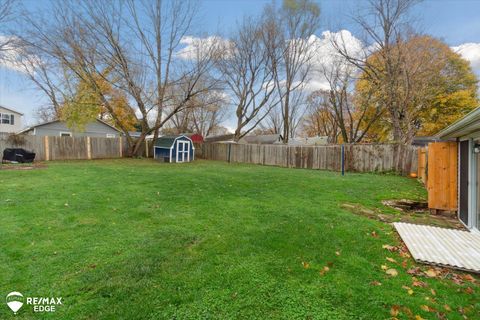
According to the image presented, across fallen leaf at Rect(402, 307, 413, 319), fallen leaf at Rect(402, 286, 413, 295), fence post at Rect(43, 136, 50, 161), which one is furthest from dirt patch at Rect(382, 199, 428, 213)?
fence post at Rect(43, 136, 50, 161)

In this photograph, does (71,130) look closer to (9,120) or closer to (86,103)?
(86,103)

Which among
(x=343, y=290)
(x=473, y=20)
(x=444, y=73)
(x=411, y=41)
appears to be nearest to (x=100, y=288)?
(x=343, y=290)

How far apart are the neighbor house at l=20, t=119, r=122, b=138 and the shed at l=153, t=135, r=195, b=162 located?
796 centimetres

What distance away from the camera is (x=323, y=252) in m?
2.93

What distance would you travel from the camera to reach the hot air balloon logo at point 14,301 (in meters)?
1.84

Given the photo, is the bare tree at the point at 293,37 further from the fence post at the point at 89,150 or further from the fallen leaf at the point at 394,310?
the fallen leaf at the point at 394,310

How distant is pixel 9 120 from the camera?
22078 millimetres

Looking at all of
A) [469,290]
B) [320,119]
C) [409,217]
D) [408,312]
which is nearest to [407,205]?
[409,217]

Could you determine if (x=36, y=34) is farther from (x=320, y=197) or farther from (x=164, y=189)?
(x=320, y=197)

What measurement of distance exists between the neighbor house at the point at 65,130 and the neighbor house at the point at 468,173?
70.8ft

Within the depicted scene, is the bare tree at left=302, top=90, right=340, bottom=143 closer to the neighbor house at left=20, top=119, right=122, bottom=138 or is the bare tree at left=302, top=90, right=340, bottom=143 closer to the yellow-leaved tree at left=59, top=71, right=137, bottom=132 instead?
the yellow-leaved tree at left=59, top=71, right=137, bottom=132

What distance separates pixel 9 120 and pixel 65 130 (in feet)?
25.2

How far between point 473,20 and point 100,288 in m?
13.5

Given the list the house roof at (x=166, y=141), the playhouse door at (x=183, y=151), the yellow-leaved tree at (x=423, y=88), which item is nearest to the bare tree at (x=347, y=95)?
the yellow-leaved tree at (x=423, y=88)
